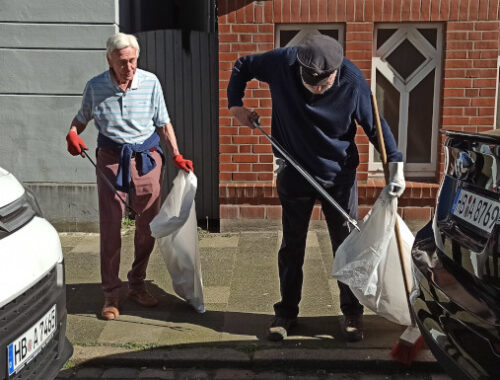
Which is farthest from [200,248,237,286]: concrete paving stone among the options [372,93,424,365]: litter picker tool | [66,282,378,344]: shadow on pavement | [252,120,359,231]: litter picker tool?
[372,93,424,365]: litter picker tool

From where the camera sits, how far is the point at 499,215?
2.44 m

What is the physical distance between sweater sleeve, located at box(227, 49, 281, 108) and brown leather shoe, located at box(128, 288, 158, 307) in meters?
1.52

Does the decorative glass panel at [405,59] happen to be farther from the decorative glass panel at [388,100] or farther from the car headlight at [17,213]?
the car headlight at [17,213]

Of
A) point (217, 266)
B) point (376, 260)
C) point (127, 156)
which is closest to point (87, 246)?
point (217, 266)

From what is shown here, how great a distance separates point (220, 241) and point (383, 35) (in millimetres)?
2576

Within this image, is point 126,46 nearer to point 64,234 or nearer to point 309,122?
point 309,122

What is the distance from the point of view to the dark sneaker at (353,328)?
382 cm

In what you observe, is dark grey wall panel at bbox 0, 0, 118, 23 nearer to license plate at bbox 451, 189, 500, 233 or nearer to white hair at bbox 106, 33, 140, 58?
white hair at bbox 106, 33, 140, 58

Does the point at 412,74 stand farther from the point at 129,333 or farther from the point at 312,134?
the point at 129,333

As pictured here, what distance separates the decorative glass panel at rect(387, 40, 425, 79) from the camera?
6.20 meters

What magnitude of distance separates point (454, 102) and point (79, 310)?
393 cm

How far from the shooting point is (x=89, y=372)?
360cm

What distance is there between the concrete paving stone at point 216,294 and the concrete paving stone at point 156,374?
1001 mm

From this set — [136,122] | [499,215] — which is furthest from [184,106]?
[499,215]
